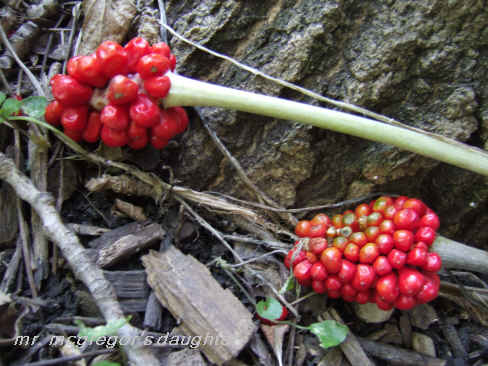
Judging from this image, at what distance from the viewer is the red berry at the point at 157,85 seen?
2.09 metres

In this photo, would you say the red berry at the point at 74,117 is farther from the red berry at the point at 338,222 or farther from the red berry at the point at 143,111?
the red berry at the point at 338,222

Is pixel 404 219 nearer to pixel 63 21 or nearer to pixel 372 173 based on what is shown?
pixel 372 173

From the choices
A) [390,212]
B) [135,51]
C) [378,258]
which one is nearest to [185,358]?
[378,258]

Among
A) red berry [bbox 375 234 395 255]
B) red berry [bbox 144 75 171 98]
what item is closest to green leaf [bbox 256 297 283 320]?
red berry [bbox 375 234 395 255]

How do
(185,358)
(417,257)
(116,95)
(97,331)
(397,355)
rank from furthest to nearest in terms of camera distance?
(397,355), (417,257), (116,95), (185,358), (97,331)

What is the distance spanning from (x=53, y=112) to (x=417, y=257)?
222 cm

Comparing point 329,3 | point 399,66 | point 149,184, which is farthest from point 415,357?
point 329,3

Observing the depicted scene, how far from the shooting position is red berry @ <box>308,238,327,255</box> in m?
2.31

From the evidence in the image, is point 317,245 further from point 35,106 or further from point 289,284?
point 35,106

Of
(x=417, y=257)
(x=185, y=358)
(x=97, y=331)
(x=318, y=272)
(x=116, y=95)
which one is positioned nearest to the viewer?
(x=97, y=331)

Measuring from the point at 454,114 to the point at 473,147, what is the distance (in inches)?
9.3

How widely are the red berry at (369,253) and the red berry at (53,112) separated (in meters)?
1.92

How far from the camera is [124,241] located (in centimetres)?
226

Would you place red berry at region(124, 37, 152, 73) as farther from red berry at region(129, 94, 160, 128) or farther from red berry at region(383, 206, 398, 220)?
red berry at region(383, 206, 398, 220)
